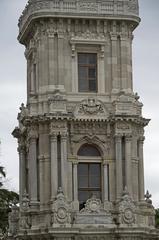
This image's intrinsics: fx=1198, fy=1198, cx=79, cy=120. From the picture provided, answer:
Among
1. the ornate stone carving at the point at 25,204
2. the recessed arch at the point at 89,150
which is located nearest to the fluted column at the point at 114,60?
the recessed arch at the point at 89,150

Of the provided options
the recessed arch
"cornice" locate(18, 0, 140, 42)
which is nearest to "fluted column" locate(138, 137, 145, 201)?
Result: the recessed arch

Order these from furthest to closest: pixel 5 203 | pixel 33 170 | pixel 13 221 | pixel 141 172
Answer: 1. pixel 5 203
2. pixel 13 221
3. pixel 141 172
4. pixel 33 170

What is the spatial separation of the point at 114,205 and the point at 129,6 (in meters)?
11.1

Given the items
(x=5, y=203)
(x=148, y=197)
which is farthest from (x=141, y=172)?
(x=5, y=203)

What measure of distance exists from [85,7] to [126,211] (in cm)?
1148

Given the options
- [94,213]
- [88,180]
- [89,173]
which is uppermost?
Result: [89,173]

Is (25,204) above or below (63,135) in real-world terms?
below

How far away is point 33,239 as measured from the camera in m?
63.1

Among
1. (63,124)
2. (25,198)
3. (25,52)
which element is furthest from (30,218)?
(25,52)

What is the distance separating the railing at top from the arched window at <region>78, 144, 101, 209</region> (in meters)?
7.38

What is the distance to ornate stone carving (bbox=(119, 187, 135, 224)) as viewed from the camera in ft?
207

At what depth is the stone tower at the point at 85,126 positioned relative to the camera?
207ft

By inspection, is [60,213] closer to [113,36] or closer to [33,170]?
[33,170]

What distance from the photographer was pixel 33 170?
64562mm
